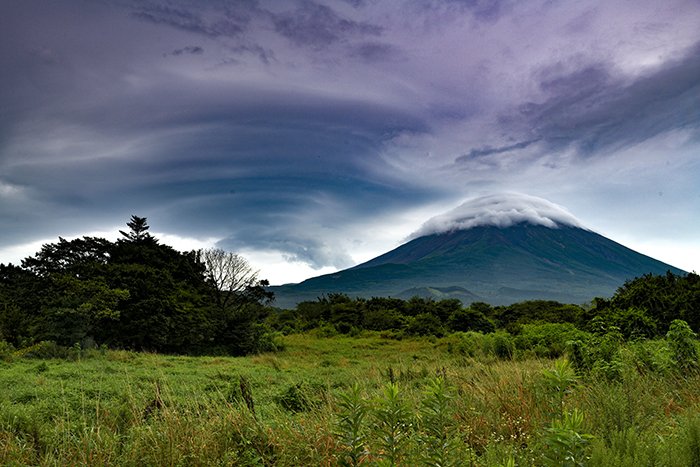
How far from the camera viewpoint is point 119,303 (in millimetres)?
25719

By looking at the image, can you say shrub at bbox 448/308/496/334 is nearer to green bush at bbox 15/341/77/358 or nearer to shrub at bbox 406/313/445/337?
shrub at bbox 406/313/445/337

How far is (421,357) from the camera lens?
2353cm

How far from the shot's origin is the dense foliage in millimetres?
22188

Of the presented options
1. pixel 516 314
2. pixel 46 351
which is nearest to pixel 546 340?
pixel 516 314

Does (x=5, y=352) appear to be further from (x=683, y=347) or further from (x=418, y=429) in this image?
(x=683, y=347)

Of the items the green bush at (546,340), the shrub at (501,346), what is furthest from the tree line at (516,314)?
the shrub at (501,346)

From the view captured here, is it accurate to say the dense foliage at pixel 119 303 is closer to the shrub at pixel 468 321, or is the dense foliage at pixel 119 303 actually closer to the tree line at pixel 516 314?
the tree line at pixel 516 314

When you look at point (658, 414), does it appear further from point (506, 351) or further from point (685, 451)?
point (506, 351)

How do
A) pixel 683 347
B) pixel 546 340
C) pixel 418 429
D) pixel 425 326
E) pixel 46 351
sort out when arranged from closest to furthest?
pixel 418 429, pixel 683 347, pixel 46 351, pixel 546 340, pixel 425 326

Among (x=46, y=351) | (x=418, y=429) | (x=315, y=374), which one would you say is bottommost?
(x=315, y=374)

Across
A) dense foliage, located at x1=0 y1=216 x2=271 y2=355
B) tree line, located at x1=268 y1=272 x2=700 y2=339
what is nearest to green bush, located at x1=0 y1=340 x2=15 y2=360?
dense foliage, located at x1=0 y1=216 x2=271 y2=355

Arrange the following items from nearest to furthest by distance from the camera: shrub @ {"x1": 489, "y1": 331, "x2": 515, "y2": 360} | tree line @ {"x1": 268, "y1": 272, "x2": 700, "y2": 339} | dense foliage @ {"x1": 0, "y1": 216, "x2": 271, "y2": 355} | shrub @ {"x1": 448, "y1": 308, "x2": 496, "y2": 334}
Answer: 1. tree line @ {"x1": 268, "y1": 272, "x2": 700, "y2": 339}
2. shrub @ {"x1": 489, "y1": 331, "x2": 515, "y2": 360}
3. dense foliage @ {"x1": 0, "y1": 216, "x2": 271, "y2": 355}
4. shrub @ {"x1": 448, "y1": 308, "x2": 496, "y2": 334}

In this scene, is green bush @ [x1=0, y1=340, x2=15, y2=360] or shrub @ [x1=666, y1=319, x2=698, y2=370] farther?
green bush @ [x1=0, y1=340, x2=15, y2=360]

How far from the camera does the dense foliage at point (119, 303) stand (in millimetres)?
22188
